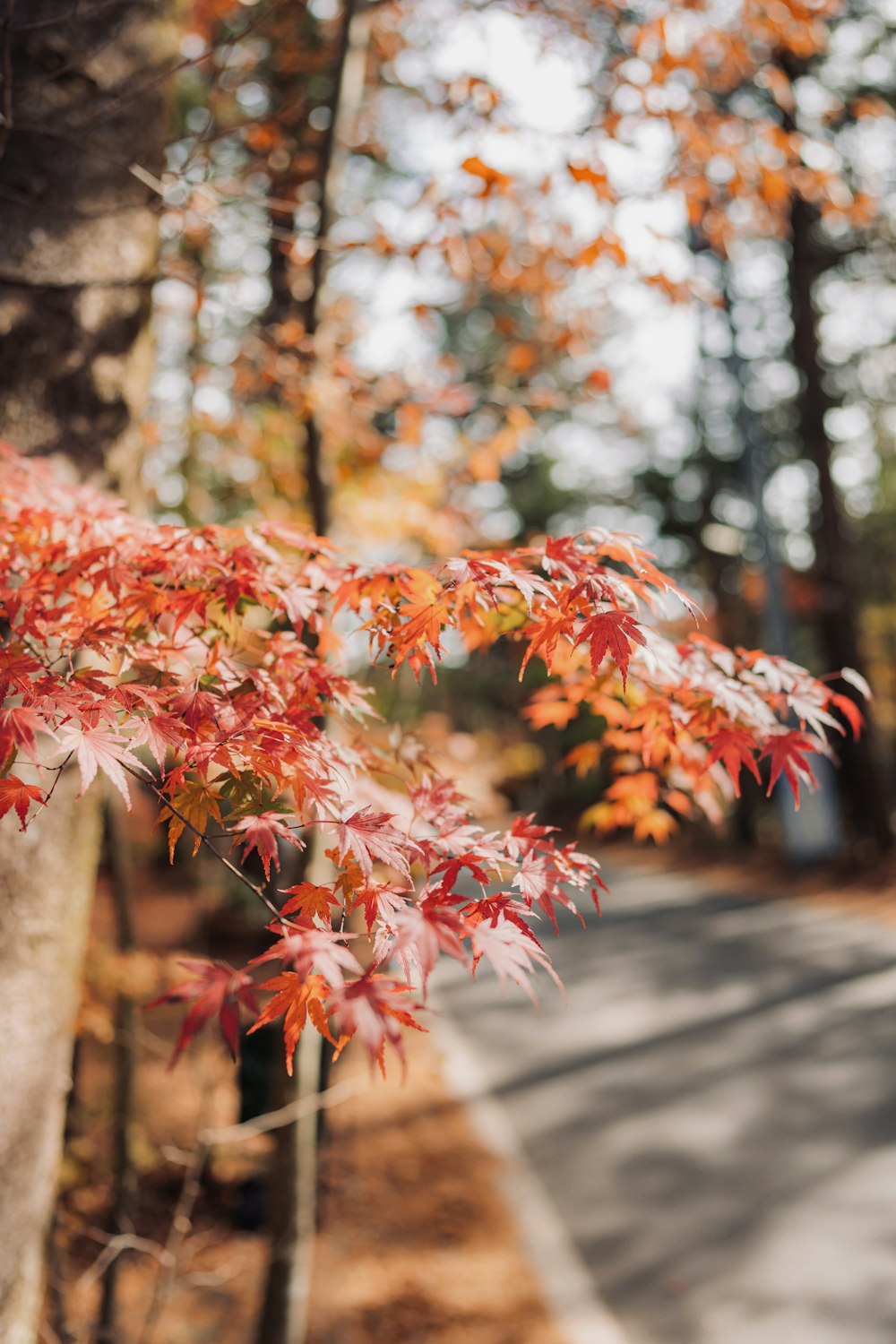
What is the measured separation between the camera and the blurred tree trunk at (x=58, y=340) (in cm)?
226

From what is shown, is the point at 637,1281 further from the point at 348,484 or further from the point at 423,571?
the point at 348,484

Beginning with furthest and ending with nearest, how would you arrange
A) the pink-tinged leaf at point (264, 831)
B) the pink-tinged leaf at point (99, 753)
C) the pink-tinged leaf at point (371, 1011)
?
the pink-tinged leaf at point (264, 831) → the pink-tinged leaf at point (99, 753) → the pink-tinged leaf at point (371, 1011)

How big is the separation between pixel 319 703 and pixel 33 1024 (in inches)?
45.3

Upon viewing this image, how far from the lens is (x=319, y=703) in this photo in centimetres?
202

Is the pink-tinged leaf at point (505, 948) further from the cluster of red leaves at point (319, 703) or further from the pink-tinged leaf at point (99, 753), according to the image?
the pink-tinged leaf at point (99, 753)

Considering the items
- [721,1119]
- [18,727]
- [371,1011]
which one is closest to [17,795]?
[18,727]

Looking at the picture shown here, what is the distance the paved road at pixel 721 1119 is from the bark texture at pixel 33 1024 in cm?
170

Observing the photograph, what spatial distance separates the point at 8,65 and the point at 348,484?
3.63 metres

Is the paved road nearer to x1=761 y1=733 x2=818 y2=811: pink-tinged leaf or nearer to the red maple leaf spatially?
x1=761 y1=733 x2=818 y2=811: pink-tinged leaf

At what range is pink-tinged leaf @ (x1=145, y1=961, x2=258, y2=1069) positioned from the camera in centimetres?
143

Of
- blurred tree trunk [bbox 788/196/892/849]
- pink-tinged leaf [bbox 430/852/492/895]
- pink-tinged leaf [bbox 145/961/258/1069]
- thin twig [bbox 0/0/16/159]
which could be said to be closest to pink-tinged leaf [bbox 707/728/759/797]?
pink-tinged leaf [bbox 430/852/492/895]

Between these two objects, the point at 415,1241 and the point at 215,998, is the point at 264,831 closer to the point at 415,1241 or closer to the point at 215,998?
the point at 215,998

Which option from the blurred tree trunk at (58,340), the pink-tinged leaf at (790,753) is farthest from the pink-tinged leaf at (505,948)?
the blurred tree trunk at (58,340)

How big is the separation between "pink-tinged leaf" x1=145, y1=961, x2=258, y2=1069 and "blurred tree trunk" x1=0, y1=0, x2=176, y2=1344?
850mm
